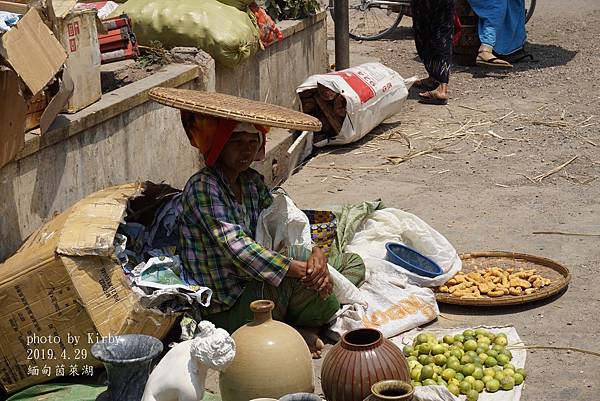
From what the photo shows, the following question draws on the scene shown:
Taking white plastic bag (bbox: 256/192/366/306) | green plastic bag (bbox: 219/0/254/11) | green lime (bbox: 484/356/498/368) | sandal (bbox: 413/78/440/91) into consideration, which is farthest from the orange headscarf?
Answer: sandal (bbox: 413/78/440/91)

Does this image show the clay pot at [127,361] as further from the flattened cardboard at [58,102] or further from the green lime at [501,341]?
the green lime at [501,341]

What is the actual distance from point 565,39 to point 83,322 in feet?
32.2

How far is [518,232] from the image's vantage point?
600 centimetres

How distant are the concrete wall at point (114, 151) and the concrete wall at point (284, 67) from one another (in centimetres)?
2

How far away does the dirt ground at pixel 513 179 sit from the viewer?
15.4 ft

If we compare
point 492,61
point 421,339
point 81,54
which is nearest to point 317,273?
point 421,339

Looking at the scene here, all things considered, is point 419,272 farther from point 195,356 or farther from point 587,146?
point 587,146

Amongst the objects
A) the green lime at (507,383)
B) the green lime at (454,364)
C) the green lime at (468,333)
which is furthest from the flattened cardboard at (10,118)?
the green lime at (507,383)

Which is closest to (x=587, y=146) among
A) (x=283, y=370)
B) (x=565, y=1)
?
(x=283, y=370)

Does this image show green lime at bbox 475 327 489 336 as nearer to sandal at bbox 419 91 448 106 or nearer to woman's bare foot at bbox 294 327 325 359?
woman's bare foot at bbox 294 327 325 359

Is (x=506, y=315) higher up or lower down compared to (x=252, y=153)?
lower down

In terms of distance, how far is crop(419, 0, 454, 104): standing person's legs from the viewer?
9375 mm

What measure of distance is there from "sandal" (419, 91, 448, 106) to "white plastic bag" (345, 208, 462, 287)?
Result: 163 inches

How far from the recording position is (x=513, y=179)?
7.10 m
